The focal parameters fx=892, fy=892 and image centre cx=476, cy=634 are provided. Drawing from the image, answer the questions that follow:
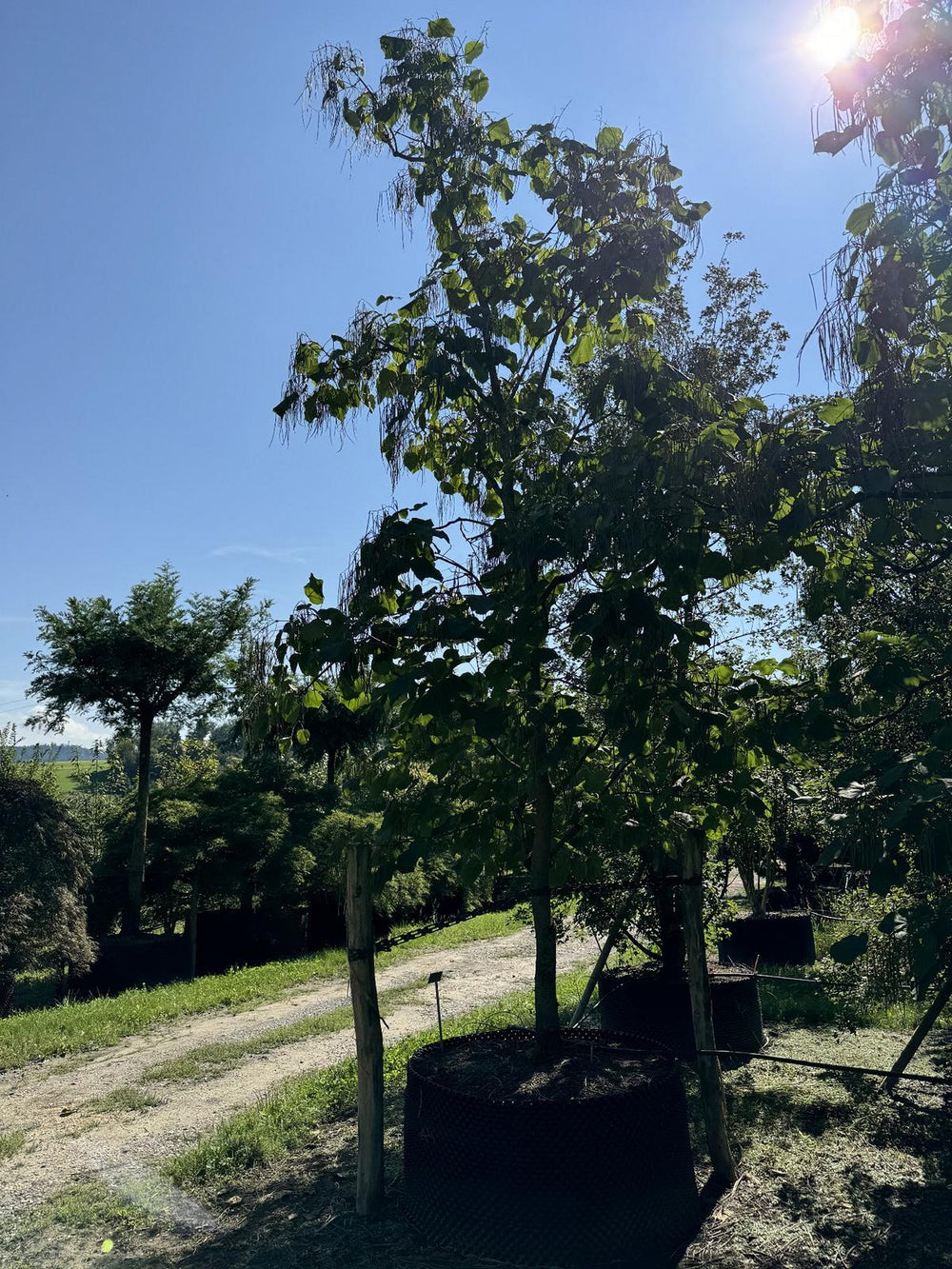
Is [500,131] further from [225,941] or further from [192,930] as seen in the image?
[225,941]

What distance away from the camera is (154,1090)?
6.24m

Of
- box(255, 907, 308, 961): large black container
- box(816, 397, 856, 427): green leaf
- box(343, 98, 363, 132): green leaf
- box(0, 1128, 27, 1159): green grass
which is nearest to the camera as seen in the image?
box(816, 397, 856, 427): green leaf

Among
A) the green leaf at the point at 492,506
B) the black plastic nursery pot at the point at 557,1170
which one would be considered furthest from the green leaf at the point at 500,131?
the black plastic nursery pot at the point at 557,1170

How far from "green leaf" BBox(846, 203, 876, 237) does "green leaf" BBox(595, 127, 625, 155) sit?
1537 mm

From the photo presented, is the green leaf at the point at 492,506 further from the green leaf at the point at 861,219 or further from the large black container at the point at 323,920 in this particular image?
the large black container at the point at 323,920

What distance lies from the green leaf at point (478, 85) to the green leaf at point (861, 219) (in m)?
1.98

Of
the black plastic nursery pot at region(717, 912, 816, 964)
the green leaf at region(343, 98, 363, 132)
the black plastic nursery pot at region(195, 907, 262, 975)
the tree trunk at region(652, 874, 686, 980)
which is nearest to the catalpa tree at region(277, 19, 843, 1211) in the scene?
the green leaf at region(343, 98, 363, 132)

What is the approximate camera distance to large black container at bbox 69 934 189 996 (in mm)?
10742

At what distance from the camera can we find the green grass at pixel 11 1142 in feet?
16.2

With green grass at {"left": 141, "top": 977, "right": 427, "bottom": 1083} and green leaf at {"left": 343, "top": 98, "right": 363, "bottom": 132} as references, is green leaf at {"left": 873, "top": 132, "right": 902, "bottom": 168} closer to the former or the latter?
green leaf at {"left": 343, "top": 98, "right": 363, "bottom": 132}

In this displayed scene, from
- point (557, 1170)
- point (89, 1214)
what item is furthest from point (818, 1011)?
point (89, 1214)

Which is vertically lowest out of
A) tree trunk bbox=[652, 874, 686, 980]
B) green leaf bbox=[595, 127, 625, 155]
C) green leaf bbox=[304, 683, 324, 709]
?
tree trunk bbox=[652, 874, 686, 980]

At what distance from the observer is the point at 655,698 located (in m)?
3.36

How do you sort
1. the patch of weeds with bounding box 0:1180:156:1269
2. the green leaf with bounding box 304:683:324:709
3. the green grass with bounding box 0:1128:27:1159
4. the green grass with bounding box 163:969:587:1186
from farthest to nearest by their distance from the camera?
the green grass with bounding box 0:1128:27:1159 < the green grass with bounding box 163:969:587:1186 < the green leaf with bounding box 304:683:324:709 < the patch of weeds with bounding box 0:1180:156:1269
